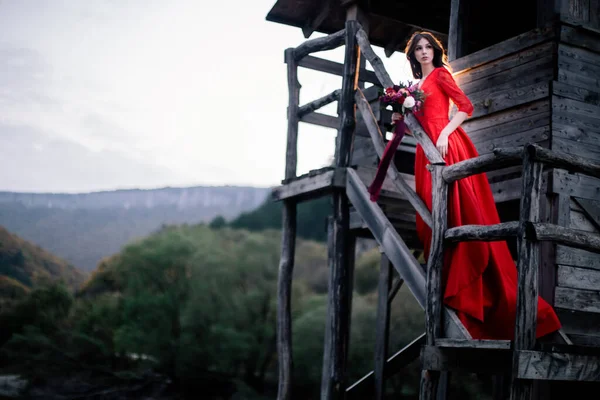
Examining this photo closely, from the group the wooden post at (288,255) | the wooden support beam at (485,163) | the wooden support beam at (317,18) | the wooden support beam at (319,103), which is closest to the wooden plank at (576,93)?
the wooden support beam at (485,163)

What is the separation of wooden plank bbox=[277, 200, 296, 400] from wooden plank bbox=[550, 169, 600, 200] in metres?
3.50

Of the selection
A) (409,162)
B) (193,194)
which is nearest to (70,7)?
(193,194)

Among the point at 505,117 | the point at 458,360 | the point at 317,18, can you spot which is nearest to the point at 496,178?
the point at 505,117

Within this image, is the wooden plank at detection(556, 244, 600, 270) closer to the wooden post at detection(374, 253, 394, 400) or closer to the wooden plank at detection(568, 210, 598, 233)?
the wooden plank at detection(568, 210, 598, 233)

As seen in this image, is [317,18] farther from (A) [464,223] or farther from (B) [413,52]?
(A) [464,223]

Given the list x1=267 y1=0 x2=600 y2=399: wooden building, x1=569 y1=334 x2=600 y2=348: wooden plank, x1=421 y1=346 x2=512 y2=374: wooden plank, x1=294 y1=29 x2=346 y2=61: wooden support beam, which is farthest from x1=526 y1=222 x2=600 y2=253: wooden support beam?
x1=294 y1=29 x2=346 y2=61: wooden support beam

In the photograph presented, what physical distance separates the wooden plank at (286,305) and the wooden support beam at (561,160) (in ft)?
14.3

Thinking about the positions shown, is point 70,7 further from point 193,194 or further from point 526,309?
point 526,309

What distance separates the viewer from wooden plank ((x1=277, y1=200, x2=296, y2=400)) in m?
8.63

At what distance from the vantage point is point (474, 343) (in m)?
4.80

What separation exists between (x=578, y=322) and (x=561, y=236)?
188cm

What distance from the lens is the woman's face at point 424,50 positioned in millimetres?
6367

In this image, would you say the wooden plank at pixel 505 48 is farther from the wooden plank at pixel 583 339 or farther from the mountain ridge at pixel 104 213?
the mountain ridge at pixel 104 213

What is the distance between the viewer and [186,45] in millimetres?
39656
